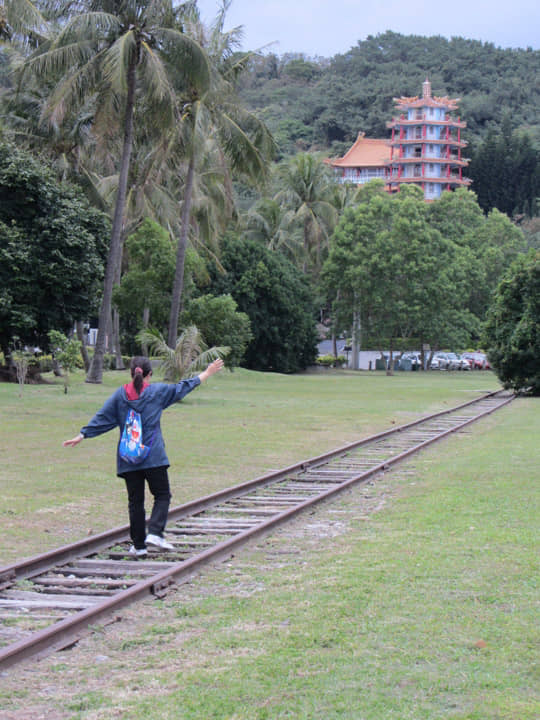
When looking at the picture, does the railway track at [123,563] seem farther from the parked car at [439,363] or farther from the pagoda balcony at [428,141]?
the pagoda balcony at [428,141]

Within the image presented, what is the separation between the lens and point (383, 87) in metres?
131

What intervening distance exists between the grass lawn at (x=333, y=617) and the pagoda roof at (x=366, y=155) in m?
90.1

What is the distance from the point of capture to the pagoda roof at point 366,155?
101250mm

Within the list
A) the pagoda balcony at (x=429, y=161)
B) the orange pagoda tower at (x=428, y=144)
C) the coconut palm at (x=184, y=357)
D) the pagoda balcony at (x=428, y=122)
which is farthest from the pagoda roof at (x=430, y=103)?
the coconut palm at (x=184, y=357)

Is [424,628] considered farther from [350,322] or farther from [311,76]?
[311,76]

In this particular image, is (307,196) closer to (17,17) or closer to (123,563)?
(17,17)

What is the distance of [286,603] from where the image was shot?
6.54m

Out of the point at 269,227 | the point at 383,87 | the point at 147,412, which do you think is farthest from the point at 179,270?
the point at 383,87

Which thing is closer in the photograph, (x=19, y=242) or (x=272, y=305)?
(x=19, y=242)

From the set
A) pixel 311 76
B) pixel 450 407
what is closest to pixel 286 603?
pixel 450 407

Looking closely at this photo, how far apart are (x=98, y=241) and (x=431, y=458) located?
18.9 metres

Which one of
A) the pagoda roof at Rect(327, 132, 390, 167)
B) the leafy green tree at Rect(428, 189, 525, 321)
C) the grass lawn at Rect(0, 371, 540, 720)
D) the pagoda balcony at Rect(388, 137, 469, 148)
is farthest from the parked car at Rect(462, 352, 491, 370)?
the grass lawn at Rect(0, 371, 540, 720)

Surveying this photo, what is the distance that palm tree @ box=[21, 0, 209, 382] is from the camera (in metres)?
27.6

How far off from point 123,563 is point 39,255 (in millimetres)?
23369
